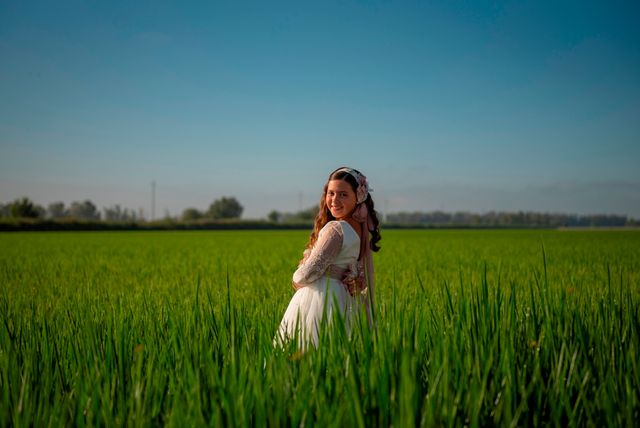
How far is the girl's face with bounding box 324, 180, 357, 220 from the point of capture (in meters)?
3.42

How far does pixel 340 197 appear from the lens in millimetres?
3428

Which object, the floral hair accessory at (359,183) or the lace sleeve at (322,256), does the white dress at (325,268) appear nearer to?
the lace sleeve at (322,256)

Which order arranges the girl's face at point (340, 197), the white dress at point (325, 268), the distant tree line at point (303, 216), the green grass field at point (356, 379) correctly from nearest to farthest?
the green grass field at point (356, 379) → the white dress at point (325, 268) → the girl's face at point (340, 197) → the distant tree line at point (303, 216)

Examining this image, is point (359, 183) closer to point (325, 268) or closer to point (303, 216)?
point (325, 268)

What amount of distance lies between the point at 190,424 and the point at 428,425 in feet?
2.60

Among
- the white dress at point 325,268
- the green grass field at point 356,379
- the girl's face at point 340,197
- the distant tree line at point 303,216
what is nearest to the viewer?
the green grass field at point 356,379

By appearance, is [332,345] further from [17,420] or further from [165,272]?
[165,272]

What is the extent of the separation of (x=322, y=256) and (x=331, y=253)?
0.06m

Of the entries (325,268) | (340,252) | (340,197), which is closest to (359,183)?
(340,197)

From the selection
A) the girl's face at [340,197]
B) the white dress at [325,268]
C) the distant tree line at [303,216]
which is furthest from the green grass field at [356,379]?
the distant tree line at [303,216]

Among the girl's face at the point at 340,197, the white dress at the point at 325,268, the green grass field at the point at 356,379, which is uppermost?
the girl's face at the point at 340,197

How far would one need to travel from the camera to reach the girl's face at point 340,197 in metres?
3.42

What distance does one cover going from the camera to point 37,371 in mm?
2344

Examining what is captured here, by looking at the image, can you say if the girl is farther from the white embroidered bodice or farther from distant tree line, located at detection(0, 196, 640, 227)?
distant tree line, located at detection(0, 196, 640, 227)
